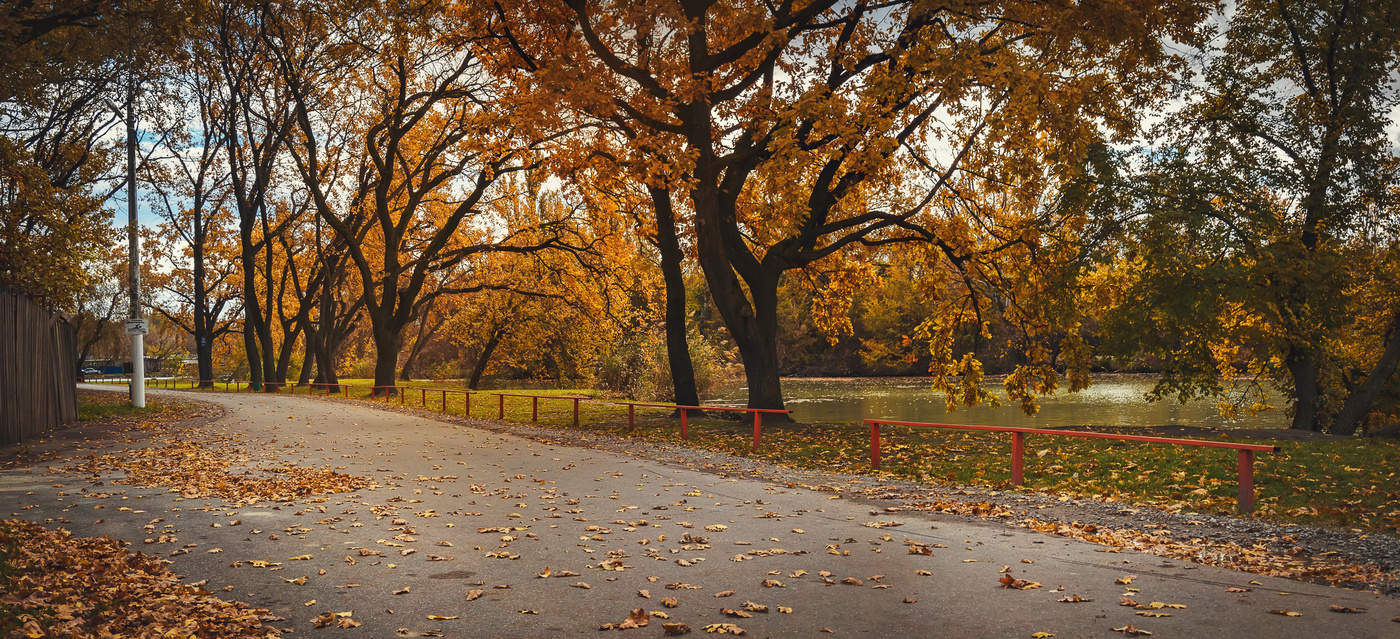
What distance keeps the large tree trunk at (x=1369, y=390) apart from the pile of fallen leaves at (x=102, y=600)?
76.4ft

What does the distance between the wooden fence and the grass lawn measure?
10.3 metres

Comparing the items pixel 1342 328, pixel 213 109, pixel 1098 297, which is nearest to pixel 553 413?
pixel 1098 297

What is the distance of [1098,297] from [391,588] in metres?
17.6

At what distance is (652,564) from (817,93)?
9.79m

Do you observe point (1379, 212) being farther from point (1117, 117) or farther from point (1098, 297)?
point (1117, 117)

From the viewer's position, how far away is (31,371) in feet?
56.2

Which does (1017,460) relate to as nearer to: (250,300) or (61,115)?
(61,115)

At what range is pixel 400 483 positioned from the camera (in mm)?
11844

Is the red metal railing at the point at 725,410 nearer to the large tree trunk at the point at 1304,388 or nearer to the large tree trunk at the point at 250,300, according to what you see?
the large tree trunk at the point at 1304,388

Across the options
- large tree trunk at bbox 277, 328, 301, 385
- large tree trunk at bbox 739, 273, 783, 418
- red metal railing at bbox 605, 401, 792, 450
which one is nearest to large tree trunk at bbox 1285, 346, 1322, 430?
large tree trunk at bbox 739, 273, 783, 418

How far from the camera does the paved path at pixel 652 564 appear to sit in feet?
18.4

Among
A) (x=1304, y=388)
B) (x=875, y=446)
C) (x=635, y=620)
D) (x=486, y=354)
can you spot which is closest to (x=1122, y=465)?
(x=875, y=446)

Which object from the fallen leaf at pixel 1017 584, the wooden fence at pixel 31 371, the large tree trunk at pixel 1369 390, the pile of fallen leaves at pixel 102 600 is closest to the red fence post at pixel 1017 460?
the fallen leaf at pixel 1017 584

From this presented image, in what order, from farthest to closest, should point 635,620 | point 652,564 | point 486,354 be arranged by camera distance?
point 486,354
point 652,564
point 635,620
